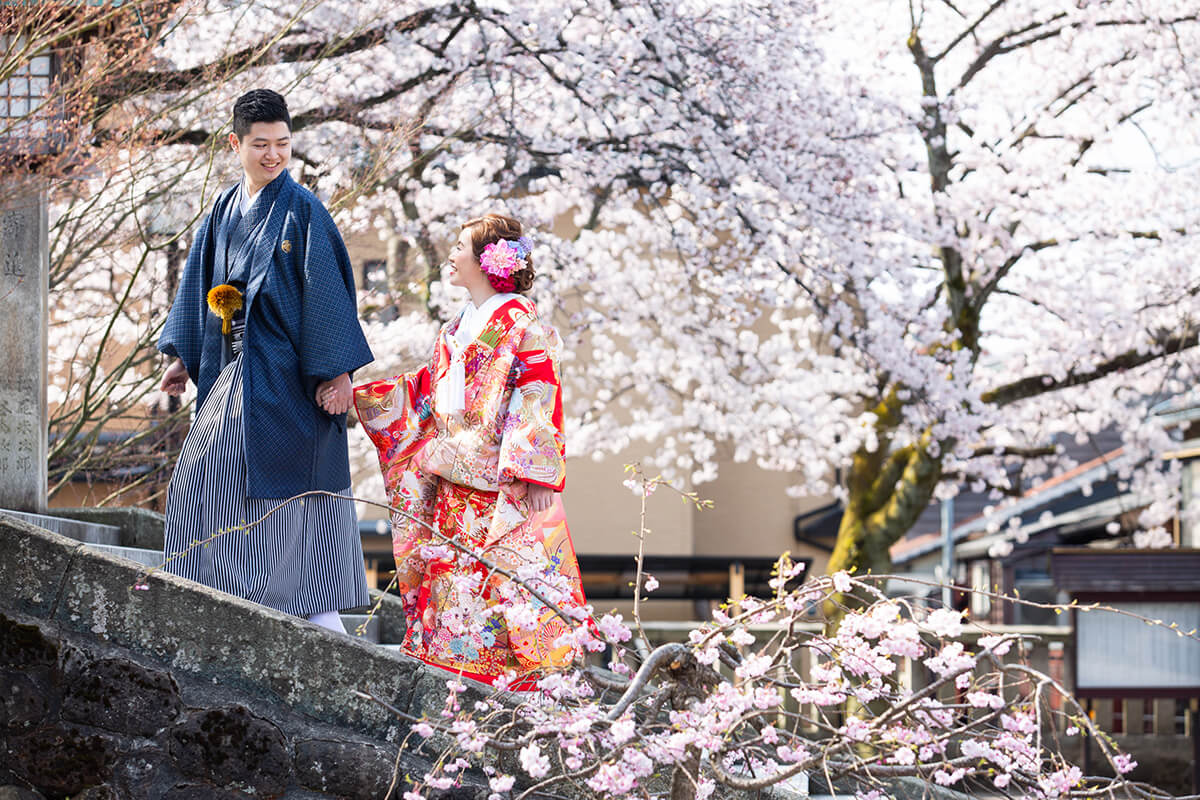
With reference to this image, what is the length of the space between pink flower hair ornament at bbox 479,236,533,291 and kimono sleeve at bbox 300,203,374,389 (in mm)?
552

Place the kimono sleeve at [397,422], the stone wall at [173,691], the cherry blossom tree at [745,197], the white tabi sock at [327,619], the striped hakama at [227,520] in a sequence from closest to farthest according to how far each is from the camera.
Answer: the stone wall at [173,691] < the striped hakama at [227,520] < the white tabi sock at [327,619] < the kimono sleeve at [397,422] < the cherry blossom tree at [745,197]

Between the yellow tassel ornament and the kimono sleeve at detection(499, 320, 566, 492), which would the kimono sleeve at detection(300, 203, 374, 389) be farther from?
the kimono sleeve at detection(499, 320, 566, 492)

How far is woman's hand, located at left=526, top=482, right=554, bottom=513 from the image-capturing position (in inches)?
171

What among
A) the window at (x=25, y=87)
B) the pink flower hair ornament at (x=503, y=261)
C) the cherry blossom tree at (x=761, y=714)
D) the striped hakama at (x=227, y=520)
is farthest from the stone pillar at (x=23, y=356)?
the cherry blossom tree at (x=761, y=714)

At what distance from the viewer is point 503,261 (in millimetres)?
4512

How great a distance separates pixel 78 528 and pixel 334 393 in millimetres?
1644

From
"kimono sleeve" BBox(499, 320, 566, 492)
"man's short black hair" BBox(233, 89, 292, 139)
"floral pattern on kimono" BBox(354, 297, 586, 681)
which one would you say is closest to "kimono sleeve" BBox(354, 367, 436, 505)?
"floral pattern on kimono" BBox(354, 297, 586, 681)

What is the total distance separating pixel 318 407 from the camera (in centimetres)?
423

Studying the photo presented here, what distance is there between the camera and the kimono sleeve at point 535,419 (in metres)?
4.31

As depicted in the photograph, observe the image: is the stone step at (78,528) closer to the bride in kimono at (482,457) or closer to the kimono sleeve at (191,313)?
the kimono sleeve at (191,313)

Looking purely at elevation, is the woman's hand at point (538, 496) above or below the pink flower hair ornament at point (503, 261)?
below

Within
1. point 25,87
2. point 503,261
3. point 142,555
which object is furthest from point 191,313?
point 25,87

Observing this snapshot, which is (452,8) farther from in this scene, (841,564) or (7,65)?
(841,564)

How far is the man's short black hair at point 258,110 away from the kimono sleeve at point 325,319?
13.8 inches
